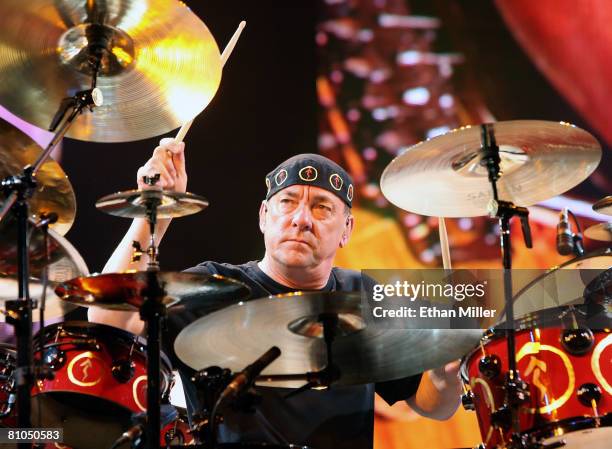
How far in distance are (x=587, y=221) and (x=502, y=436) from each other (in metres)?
1.81

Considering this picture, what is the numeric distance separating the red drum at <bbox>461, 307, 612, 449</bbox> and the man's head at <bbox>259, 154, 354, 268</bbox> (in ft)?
2.00

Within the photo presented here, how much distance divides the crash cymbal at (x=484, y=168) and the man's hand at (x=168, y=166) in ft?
1.83

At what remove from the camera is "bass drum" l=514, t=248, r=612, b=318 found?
7.43 feet

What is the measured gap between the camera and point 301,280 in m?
2.57

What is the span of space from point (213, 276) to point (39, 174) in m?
0.55

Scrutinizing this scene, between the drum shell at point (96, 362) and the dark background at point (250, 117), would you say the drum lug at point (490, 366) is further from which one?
the dark background at point (250, 117)

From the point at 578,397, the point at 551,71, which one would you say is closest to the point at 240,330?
the point at 578,397

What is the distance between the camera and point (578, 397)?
6.68ft

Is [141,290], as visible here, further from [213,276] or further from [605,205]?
[605,205]

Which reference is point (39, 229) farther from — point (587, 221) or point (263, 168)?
point (587, 221)

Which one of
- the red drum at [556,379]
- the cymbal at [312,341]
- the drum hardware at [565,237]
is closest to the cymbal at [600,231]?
the drum hardware at [565,237]

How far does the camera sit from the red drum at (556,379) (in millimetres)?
2006

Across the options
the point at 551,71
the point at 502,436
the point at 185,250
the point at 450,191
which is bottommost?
the point at 502,436

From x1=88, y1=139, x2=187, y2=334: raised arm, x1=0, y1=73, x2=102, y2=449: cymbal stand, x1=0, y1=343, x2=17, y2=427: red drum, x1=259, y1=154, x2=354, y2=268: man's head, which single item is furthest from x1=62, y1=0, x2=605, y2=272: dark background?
x1=0, y1=73, x2=102, y2=449: cymbal stand
